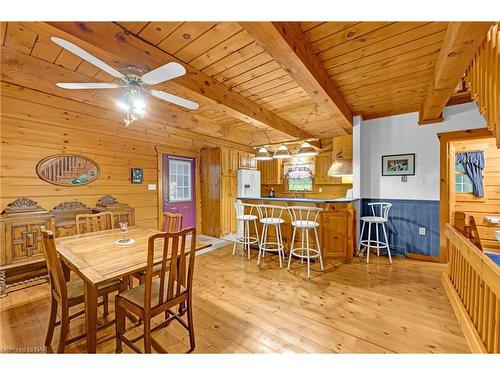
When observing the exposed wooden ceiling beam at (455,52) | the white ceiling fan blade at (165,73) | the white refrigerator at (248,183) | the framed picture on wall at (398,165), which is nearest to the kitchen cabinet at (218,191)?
the white refrigerator at (248,183)

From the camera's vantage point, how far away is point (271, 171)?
6594mm

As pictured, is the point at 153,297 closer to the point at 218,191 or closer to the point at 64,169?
the point at 64,169

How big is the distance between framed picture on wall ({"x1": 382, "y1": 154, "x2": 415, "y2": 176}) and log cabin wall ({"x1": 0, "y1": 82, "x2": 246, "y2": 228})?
4123 mm

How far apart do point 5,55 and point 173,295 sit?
305 cm

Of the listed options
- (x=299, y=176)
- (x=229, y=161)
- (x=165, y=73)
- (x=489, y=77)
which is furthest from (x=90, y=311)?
(x=299, y=176)

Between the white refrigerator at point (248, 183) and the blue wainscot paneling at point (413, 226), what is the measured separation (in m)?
2.88

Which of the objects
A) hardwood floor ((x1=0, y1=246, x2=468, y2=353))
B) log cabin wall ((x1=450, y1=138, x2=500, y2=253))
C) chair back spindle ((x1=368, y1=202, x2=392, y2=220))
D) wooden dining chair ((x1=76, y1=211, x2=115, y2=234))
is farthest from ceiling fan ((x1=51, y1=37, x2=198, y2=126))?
log cabin wall ((x1=450, y1=138, x2=500, y2=253))

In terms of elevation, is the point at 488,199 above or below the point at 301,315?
A: above

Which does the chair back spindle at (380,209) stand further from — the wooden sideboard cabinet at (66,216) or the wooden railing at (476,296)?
the wooden sideboard cabinet at (66,216)

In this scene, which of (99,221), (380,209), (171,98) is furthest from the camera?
(380,209)

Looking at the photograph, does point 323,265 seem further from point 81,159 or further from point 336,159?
point 81,159

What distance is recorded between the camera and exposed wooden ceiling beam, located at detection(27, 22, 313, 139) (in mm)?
1457

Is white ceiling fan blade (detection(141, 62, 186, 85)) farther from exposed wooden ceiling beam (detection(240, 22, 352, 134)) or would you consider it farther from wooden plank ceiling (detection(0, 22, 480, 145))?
exposed wooden ceiling beam (detection(240, 22, 352, 134))

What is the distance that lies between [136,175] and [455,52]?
14.4ft
